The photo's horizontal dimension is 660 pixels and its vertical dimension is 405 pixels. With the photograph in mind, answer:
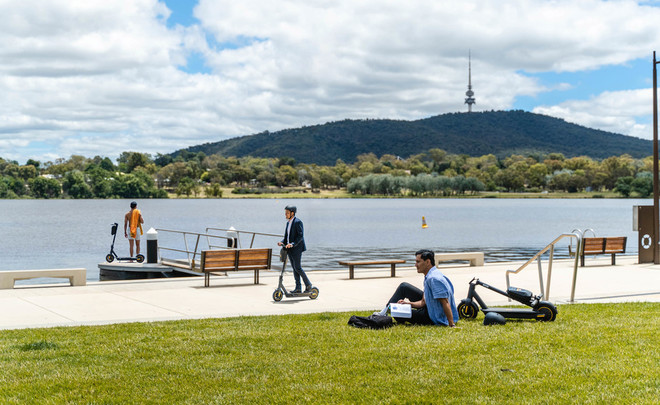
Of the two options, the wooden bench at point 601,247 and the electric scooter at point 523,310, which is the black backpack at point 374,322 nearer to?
the electric scooter at point 523,310

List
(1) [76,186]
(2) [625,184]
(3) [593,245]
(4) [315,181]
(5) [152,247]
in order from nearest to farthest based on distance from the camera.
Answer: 1. (3) [593,245]
2. (5) [152,247]
3. (2) [625,184]
4. (1) [76,186]
5. (4) [315,181]

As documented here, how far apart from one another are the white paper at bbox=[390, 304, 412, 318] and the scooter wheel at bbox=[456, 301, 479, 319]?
1.15 m

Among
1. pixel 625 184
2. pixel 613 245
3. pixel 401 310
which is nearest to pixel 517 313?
pixel 401 310

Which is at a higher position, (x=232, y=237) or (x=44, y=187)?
(x=44, y=187)

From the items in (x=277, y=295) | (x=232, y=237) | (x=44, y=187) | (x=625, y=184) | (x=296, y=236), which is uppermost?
(x=44, y=187)

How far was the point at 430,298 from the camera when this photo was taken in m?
9.41

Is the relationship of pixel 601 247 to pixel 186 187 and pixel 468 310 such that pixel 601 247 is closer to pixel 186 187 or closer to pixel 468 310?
pixel 468 310

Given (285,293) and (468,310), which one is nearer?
(468,310)

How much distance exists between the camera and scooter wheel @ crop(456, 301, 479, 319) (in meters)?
10.2

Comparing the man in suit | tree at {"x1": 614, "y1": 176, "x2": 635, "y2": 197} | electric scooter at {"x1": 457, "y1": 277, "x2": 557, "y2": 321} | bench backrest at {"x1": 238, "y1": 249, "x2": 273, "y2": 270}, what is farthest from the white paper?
tree at {"x1": 614, "y1": 176, "x2": 635, "y2": 197}

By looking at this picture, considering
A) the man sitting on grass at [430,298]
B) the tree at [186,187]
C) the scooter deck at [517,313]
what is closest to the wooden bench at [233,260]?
the man sitting on grass at [430,298]

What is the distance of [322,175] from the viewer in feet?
651

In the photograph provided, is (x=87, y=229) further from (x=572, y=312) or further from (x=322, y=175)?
(x=322, y=175)

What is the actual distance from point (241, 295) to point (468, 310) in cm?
519
